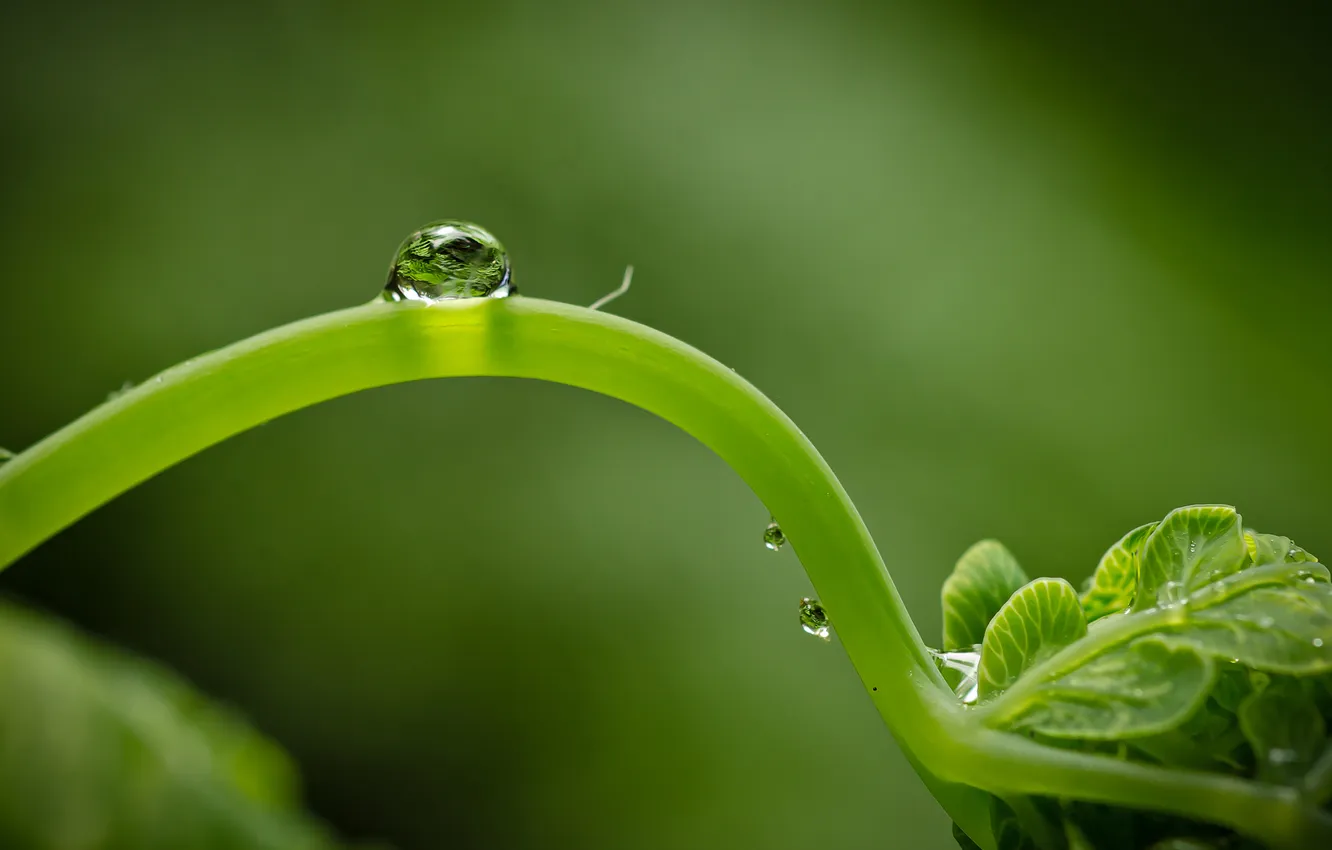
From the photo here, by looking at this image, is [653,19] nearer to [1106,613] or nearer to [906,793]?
[906,793]

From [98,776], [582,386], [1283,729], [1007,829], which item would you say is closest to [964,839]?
[1007,829]

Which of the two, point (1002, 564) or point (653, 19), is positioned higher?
point (653, 19)

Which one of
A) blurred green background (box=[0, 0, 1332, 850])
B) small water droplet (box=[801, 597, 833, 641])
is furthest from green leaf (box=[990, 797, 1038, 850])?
blurred green background (box=[0, 0, 1332, 850])

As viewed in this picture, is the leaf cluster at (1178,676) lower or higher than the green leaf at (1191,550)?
lower

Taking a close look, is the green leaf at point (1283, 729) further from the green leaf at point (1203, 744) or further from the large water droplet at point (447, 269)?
the large water droplet at point (447, 269)

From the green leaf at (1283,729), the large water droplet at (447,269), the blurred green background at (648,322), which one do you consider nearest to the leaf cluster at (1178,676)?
the green leaf at (1283,729)

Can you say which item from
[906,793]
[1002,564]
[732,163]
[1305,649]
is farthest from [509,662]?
[1305,649]

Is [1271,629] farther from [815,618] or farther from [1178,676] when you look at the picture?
[815,618]
